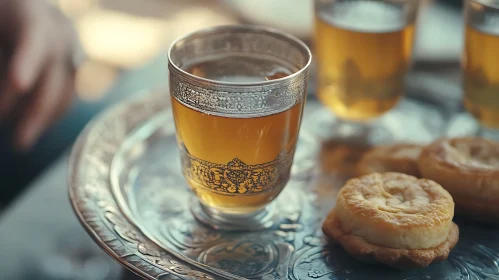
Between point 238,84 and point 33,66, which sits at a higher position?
point 238,84

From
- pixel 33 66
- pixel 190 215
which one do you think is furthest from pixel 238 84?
pixel 33 66

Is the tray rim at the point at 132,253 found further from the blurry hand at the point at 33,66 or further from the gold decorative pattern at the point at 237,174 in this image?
the blurry hand at the point at 33,66

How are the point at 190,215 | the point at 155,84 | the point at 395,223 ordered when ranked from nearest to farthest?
the point at 395,223 < the point at 190,215 < the point at 155,84

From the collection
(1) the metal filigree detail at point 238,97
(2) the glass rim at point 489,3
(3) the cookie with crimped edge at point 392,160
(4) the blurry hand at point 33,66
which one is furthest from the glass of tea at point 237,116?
(4) the blurry hand at point 33,66

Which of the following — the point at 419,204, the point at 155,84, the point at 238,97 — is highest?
the point at 238,97

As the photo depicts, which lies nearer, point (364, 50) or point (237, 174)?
point (237, 174)

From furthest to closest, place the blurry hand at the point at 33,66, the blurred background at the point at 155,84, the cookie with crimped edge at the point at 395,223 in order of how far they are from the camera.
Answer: the blurry hand at the point at 33,66 → the blurred background at the point at 155,84 → the cookie with crimped edge at the point at 395,223

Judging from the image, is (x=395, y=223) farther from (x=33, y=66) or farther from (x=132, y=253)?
(x=33, y=66)

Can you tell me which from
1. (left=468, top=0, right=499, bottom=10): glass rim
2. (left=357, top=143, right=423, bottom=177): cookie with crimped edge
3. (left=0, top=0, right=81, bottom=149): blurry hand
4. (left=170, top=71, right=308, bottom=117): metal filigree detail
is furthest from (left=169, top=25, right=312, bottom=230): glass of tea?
(left=0, top=0, right=81, bottom=149): blurry hand
